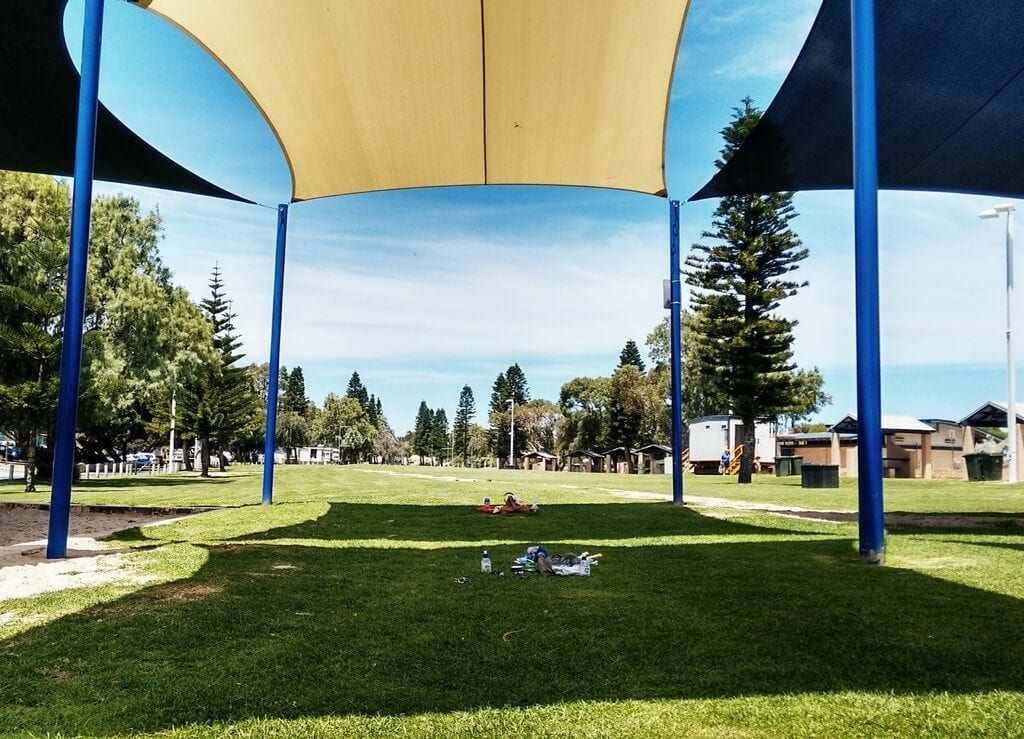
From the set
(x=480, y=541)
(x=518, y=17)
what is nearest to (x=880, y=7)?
(x=518, y=17)

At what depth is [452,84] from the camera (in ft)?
31.3

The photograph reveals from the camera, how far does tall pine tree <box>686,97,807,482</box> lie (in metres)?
→ 26.8

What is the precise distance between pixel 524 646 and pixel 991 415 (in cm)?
3612

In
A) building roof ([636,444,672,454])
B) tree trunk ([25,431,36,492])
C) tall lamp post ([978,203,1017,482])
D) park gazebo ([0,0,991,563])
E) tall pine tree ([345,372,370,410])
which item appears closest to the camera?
park gazebo ([0,0,991,563])

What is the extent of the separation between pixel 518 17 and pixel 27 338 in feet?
45.5

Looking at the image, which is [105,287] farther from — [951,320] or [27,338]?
[951,320]

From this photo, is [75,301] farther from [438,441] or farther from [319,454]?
[438,441]

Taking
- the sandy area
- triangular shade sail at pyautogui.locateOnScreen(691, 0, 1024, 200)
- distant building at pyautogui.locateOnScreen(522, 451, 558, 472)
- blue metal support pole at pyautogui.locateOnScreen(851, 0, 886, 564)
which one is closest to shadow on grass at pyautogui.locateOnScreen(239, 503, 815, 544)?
the sandy area

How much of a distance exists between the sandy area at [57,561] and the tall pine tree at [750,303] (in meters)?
22.2

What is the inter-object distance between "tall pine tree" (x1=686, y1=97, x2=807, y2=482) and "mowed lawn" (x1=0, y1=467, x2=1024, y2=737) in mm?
21611

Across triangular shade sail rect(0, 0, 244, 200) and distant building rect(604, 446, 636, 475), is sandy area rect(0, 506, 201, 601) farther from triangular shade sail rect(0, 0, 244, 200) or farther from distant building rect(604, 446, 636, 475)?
distant building rect(604, 446, 636, 475)

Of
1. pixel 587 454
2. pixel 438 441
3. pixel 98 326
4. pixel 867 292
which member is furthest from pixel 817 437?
pixel 438 441

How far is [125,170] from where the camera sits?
32.8ft

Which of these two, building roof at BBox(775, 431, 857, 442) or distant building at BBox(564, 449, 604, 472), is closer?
building roof at BBox(775, 431, 857, 442)
